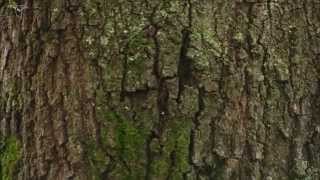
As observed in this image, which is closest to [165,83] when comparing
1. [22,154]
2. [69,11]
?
[69,11]

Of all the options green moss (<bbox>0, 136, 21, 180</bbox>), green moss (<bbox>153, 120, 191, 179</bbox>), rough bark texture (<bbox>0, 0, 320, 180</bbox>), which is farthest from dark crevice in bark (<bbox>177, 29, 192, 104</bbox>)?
green moss (<bbox>0, 136, 21, 180</bbox>)

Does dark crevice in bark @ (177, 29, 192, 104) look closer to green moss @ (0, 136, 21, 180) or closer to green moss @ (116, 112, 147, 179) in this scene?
green moss @ (116, 112, 147, 179)

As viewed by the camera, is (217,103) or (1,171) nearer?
(217,103)

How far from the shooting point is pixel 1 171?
2258 millimetres

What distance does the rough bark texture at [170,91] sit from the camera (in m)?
2.08

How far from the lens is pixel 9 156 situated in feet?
7.29

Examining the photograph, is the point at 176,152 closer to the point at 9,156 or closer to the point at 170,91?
the point at 170,91

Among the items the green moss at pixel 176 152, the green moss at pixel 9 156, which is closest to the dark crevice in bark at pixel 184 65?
the green moss at pixel 176 152

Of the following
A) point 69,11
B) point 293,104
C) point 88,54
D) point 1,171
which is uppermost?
point 69,11

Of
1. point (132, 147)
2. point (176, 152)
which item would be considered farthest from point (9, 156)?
point (176, 152)

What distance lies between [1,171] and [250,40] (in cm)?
96

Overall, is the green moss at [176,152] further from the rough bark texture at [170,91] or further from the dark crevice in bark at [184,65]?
the dark crevice in bark at [184,65]

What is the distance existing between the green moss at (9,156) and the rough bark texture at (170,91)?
20 mm

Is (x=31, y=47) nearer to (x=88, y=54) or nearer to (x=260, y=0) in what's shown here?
(x=88, y=54)
